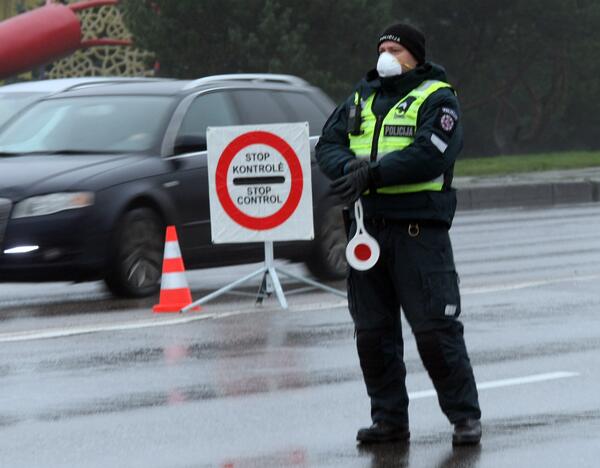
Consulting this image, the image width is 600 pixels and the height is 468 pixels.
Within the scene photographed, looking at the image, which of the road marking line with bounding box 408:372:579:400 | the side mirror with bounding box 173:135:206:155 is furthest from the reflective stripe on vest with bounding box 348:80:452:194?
the side mirror with bounding box 173:135:206:155

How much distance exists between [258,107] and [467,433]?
7.95 m

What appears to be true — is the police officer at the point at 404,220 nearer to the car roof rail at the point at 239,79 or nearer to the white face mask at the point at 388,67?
the white face mask at the point at 388,67

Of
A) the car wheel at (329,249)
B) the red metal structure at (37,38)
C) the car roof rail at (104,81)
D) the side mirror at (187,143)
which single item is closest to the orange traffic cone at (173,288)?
the side mirror at (187,143)

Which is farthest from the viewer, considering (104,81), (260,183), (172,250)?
(104,81)

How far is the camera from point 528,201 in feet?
96.8

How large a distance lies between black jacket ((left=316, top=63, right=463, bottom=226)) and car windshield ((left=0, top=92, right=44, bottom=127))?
1184 cm

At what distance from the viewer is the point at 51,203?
1260 cm

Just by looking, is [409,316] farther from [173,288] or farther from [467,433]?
[173,288]

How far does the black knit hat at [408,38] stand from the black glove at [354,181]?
1.68 feet

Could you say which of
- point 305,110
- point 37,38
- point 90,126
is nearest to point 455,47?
point 37,38

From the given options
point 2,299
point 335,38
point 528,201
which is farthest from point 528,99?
point 2,299

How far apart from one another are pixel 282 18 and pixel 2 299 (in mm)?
31150

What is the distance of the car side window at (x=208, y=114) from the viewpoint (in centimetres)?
1395

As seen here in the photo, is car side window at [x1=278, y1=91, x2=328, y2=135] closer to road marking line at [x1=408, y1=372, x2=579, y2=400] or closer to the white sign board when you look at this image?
the white sign board
